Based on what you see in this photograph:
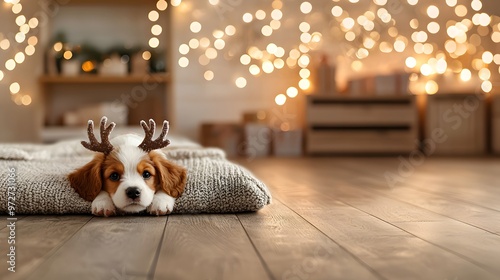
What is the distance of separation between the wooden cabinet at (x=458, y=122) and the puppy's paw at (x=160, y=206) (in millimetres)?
3190

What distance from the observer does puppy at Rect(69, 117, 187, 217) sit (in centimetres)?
137

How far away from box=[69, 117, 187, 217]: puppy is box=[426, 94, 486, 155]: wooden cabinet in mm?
3140

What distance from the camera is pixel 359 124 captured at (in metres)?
4.23

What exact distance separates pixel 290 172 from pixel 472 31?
2379mm

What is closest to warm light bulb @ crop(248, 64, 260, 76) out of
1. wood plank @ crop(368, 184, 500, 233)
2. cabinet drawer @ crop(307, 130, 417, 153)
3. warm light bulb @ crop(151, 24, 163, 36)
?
cabinet drawer @ crop(307, 130, 417, 153)

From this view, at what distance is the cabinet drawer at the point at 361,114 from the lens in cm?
420

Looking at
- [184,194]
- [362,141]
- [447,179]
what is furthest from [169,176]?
[362,141]

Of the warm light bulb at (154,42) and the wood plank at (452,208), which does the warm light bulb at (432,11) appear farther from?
the wood plank at (452,208)

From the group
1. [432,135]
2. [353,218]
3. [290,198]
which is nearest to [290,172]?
[290,198]

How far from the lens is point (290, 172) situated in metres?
2.86

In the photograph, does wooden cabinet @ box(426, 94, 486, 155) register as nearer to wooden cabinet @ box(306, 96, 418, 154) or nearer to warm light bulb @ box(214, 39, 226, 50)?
wooden cabinet @ box(306, 96, 418, 154)

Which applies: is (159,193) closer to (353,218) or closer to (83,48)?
(353,218)

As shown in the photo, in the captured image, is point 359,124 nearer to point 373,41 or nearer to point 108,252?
Answer: point 373,41

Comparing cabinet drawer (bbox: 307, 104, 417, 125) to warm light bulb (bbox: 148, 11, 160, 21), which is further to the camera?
warm light bulb (bbox: 148, 11, 160, 21)
